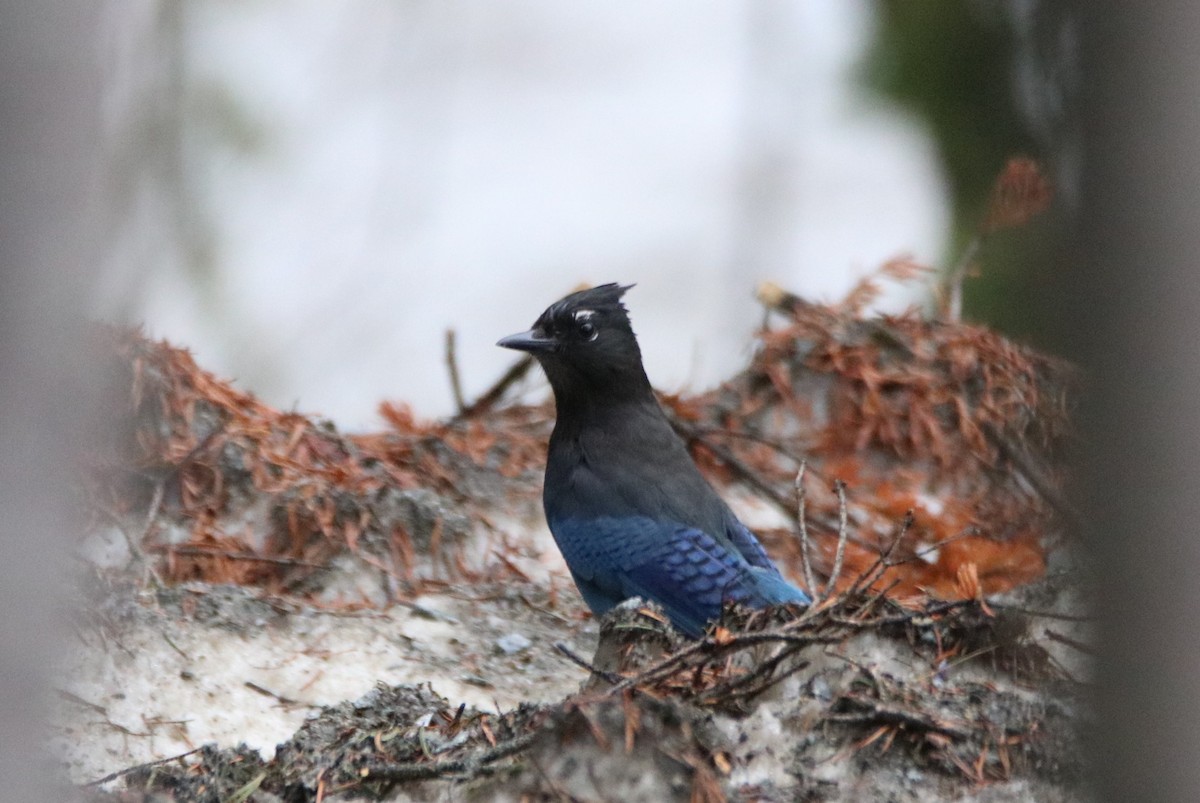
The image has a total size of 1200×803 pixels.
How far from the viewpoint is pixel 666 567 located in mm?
4957

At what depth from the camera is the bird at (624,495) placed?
4.85m

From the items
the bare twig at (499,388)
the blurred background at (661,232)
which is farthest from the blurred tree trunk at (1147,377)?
the bare twig at (499,388)

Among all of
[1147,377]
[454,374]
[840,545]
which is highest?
[1147,377]

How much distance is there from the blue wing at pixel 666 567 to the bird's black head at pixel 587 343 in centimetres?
59

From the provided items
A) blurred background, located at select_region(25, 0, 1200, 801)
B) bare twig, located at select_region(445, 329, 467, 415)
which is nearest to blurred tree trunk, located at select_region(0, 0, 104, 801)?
blurred background, located at select_region(25, 0, 1200, 801)

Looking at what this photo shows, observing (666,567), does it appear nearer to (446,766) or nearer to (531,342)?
(531,342)

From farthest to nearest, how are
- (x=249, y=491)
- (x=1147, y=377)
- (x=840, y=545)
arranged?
(x=249, y=491) → (x=840, y=545) → (x=1147, y=377)

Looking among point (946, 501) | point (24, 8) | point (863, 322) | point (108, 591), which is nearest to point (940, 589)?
point (946, 501)

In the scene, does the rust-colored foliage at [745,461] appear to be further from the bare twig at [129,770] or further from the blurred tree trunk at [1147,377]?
the blurred tree trunk at [1147,377]

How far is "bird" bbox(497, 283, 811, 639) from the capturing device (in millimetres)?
4848

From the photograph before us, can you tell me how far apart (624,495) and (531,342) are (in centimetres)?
65

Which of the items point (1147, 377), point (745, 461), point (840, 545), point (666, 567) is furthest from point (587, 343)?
point (1147, 377)

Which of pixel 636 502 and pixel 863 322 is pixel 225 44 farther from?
pixel 636 502

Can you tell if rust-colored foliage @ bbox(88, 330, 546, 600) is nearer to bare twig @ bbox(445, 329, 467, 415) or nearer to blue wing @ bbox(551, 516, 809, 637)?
blue wing @ bbox(551, 516, 809, 637)
